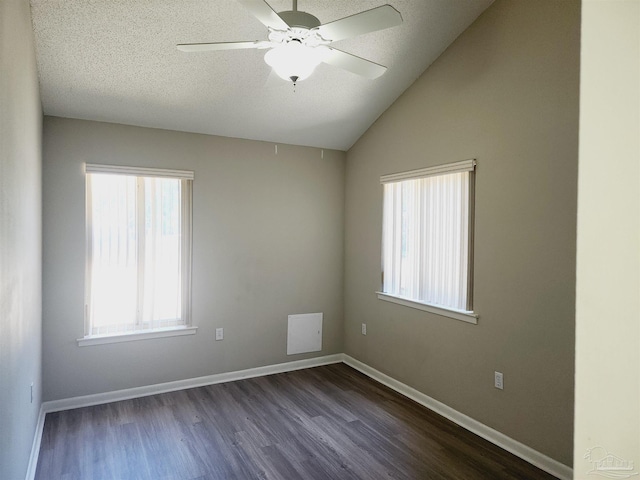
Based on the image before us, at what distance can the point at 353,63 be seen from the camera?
7.20ft

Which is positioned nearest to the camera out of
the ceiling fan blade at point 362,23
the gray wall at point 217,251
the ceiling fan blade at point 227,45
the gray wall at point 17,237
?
the gray wall at point 17,237

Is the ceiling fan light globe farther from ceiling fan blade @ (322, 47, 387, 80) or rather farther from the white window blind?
the white window blind

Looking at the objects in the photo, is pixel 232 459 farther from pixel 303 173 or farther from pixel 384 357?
pixel 303 173

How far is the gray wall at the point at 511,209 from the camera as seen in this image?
2459mm

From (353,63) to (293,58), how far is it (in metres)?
0.46

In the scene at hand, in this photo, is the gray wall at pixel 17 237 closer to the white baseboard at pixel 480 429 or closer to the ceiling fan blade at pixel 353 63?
the ceiling fan blade at pixel 353 63

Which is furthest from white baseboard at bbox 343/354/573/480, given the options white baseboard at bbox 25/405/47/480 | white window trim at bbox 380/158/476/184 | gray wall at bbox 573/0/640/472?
white baseboard at bbox 25/405/47/480

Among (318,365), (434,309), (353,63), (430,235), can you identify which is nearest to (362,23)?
(353,63)

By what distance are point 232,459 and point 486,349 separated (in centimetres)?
195

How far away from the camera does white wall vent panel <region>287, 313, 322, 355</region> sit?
4.41 m

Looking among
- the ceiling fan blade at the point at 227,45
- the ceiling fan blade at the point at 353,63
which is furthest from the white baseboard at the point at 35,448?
the ceiling fan blade at the point at 353,63

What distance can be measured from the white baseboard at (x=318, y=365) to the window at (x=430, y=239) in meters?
0.80

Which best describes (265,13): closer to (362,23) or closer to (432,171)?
(362,23)

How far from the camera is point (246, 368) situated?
416cm
